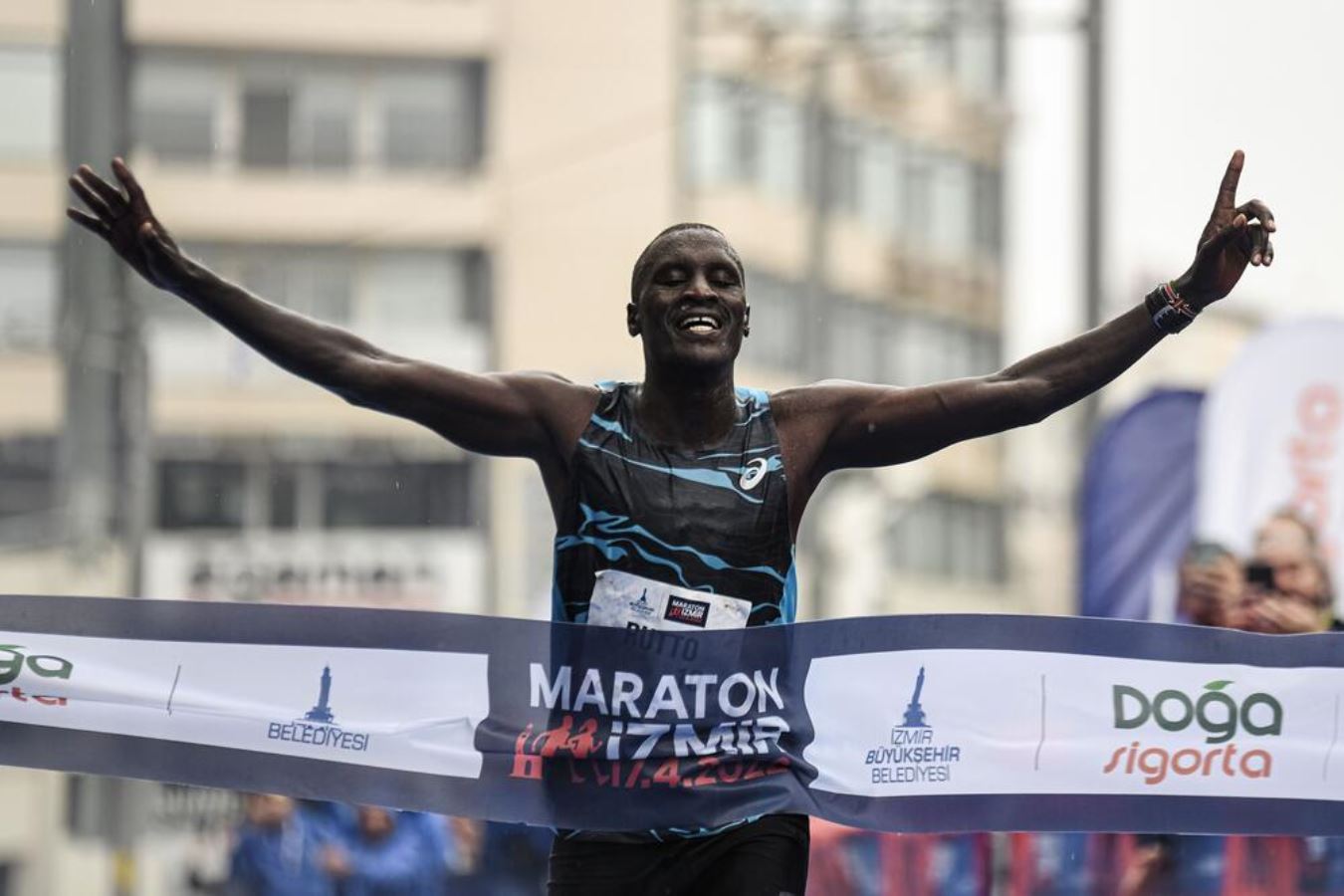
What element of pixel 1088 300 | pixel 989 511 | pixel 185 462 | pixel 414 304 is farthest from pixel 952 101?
pixel 1088 300

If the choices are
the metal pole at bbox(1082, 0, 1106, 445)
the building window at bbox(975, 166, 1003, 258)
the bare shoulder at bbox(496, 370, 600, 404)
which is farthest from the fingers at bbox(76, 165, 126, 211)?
the building window at bbox(975, 166, 1003, 258)

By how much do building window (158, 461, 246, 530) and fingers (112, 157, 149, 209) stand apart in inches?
1280

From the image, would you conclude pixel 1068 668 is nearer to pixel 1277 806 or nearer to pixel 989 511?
pixel 1277 806

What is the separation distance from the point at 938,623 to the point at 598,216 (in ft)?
108

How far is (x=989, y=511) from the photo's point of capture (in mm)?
53500

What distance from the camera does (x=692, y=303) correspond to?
5109 mm

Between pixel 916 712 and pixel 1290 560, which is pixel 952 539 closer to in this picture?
pixel 1290 560

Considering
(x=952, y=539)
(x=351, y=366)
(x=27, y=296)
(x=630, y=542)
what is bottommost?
(x=952, y=539)

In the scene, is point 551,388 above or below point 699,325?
below

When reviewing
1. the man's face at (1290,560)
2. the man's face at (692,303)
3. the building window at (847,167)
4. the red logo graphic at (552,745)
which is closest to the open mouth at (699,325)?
the man's face at (692,303)

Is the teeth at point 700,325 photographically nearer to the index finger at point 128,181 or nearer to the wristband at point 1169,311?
the wristband at point 1169,311

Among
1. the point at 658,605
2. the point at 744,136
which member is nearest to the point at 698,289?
the point at 658,605

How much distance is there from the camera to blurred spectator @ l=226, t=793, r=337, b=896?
11.7 m

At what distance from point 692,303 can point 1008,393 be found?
2.28ft
